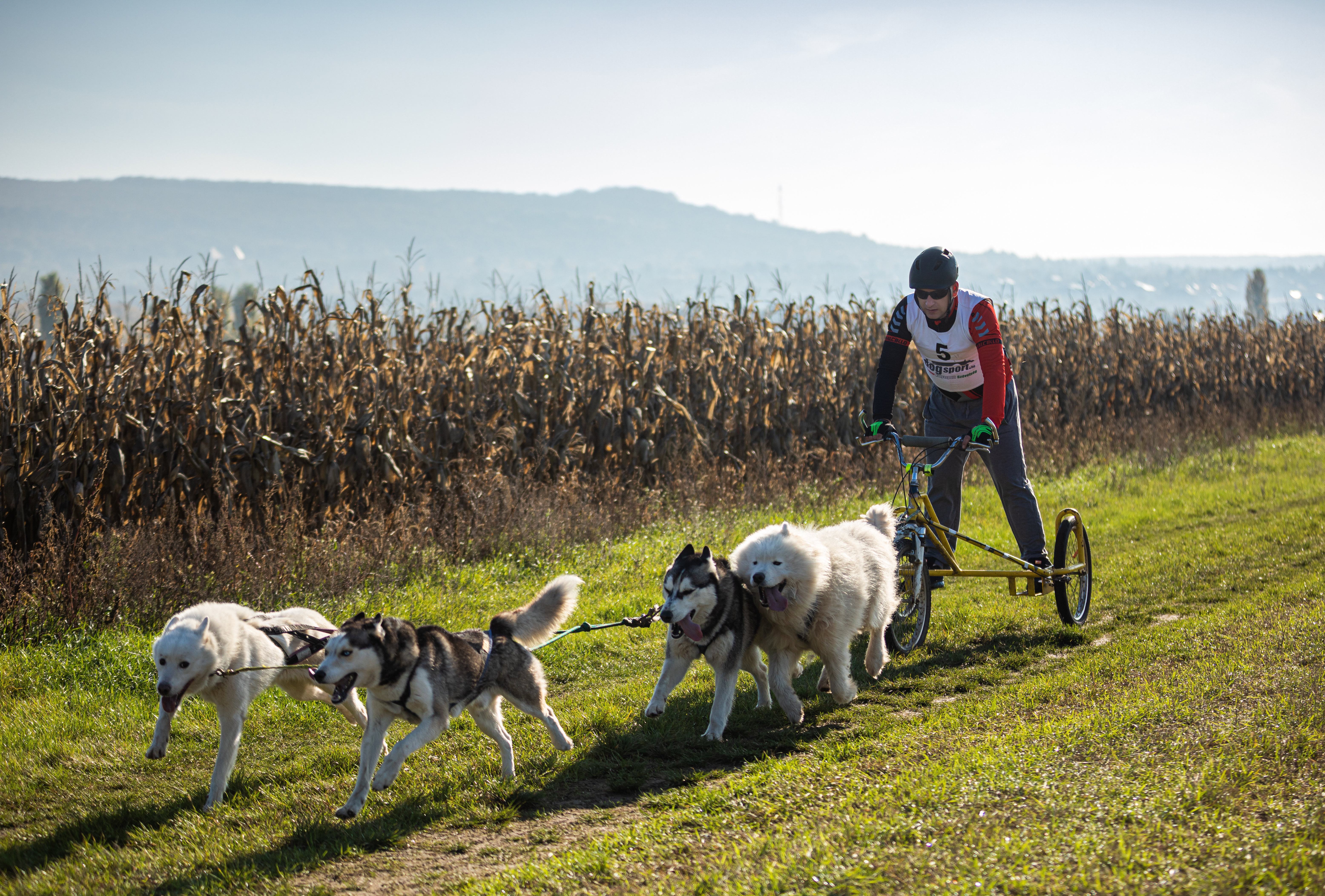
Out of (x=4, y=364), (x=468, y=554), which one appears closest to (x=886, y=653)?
(x=468, y=554)

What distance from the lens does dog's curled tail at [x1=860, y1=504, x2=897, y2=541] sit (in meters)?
6.64

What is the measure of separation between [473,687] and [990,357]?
4.40m

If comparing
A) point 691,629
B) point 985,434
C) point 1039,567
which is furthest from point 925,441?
point 691,629

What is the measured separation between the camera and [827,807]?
4.21m

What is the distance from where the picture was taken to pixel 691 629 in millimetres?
5152

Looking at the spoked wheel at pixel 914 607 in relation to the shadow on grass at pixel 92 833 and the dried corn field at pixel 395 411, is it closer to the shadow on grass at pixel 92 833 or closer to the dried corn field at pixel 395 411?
the shadow on grass at pixel 92 833

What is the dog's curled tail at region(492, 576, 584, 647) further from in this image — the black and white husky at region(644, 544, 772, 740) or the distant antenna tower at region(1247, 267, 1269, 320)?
the distant antenna tower at region(1247, 267, 1269, 320)

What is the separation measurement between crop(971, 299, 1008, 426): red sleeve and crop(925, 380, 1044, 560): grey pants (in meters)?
0.34

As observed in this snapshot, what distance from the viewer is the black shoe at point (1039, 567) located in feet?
23.5

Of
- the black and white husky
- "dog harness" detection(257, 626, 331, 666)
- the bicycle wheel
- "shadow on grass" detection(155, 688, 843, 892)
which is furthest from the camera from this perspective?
the bicycle wheel

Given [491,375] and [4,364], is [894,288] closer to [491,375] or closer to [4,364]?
[491,375]

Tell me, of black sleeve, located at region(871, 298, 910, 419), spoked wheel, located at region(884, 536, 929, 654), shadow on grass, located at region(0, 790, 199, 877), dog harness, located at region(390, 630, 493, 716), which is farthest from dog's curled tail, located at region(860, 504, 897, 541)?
shadow on grass, located at region(0, 790, 199, 877)

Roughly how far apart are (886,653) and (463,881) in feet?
12.5

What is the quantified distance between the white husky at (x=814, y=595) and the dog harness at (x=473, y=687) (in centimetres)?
153
